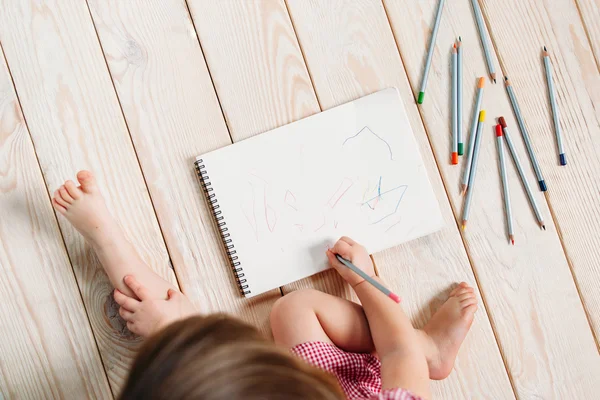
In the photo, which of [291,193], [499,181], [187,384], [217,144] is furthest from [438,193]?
[187,384]

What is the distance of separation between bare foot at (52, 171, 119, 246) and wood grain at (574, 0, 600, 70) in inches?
28.6

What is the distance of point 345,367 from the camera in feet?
2.41

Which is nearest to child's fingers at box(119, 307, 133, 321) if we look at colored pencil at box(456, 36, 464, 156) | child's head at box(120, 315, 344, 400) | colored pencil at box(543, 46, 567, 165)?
child's head at box(120, 315, 344, 400)

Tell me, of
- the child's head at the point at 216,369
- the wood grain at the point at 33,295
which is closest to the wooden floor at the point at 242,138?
the wood grain at the point at 33,295

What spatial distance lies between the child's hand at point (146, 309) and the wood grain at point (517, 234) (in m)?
0.41

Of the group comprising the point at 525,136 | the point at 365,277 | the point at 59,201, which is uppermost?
the point at 59,201

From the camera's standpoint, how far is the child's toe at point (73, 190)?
0.77 meters

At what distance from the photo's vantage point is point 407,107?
823 millimetres

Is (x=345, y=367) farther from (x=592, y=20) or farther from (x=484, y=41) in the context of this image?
(x=592, y=20)

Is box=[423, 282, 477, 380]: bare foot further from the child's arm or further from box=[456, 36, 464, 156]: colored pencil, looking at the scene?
box=[456, 36, 464, 156]: colored pencil

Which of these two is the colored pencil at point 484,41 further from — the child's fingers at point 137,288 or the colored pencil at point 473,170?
the child's fingers at point 137,288

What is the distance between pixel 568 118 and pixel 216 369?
0.63 meters

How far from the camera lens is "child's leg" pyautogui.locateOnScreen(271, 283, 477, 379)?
77 centimetres

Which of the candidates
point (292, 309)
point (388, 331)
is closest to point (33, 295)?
point (292, 309)
